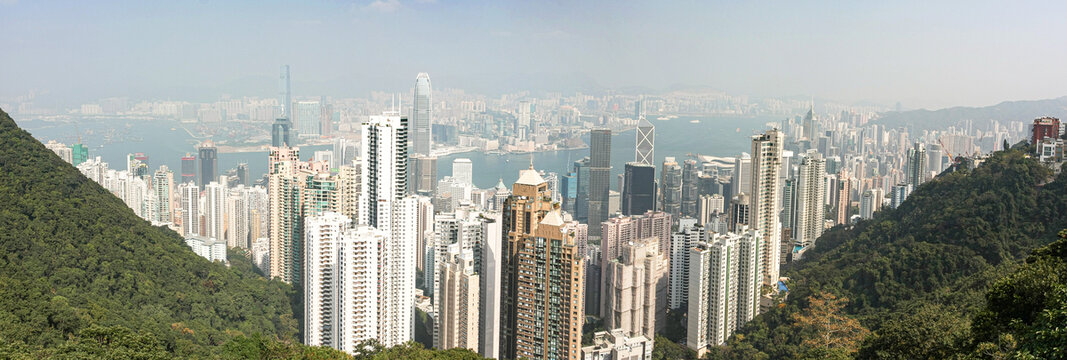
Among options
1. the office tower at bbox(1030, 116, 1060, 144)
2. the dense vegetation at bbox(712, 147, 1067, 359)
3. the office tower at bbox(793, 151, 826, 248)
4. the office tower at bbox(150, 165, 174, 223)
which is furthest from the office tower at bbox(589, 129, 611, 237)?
the office tower at bbox(150, 165, 174, 223)

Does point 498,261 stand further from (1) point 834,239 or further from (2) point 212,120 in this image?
(2) point 212,120

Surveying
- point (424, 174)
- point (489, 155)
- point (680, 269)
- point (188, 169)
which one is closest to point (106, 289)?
point (680, 269)

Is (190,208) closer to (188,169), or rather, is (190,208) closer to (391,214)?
(188,169)

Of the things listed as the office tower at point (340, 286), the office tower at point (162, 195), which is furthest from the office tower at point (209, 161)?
the office tower at point (340, 286)

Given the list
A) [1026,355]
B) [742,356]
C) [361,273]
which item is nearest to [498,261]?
[361,273]

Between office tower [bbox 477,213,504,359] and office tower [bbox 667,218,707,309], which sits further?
office tower [bbox 667,218,707,309]

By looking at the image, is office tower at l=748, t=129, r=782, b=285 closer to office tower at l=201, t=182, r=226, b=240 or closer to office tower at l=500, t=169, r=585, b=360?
office tower at l=500, t=169, r=585, b=360
